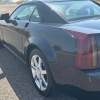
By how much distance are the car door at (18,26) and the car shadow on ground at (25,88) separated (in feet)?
1.61

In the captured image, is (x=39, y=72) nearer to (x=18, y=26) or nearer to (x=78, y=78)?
(x=78, y=78)

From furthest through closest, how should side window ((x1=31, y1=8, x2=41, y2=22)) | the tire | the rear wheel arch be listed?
side window ((x1=31, y1=8, x2=41, y2=22)) < the tire < the rear wheel arch

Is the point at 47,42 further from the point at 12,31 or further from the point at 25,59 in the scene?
the point at 12,31

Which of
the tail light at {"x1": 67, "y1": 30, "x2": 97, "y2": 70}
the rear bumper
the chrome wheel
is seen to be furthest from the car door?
the tail light at {"x1": 67, "y1": 30, "x2": 97, "y2": 70}

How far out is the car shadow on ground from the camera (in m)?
4.28

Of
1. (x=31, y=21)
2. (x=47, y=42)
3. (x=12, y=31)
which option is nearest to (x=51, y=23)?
(x=47, y=42)

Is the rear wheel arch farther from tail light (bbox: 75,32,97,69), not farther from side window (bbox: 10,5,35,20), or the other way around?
side window (bbox: 10,5,35,20)

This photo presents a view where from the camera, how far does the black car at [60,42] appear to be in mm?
3789

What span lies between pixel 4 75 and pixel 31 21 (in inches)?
51.9

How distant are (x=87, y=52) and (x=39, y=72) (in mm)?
1299

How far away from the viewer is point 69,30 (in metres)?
4.03

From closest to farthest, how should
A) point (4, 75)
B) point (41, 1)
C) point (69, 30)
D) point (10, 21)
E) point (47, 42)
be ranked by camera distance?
point (69, 30)
point (47, 42)
point (41, 1)
point (4, 75)
point (10, 21)

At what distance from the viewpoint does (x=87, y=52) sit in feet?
12.4

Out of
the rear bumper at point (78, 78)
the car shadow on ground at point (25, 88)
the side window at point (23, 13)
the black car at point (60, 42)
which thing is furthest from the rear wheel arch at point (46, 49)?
the side window at point (23, 13)
